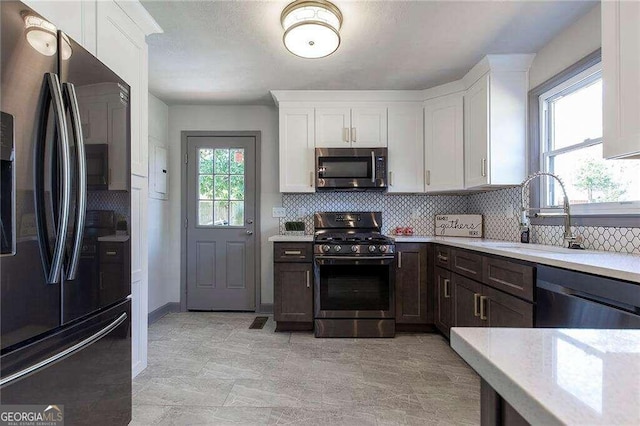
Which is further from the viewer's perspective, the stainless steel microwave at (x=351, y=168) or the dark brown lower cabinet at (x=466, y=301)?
the stainless steel microwave at (x=351, y=168)

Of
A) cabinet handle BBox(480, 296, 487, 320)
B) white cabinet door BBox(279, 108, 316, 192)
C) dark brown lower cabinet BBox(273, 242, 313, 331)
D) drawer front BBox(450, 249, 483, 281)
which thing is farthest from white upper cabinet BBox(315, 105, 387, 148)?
cabinet handle BBox(480, 296, 487, 320)

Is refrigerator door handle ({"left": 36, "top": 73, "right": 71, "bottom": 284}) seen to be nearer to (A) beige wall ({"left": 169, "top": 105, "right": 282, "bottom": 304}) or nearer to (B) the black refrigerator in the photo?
(B) the black refrigerator

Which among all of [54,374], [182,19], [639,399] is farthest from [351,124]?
[639,399]

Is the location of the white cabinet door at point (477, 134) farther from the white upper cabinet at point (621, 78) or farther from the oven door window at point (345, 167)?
the white upper cabinet at point (621, 78)

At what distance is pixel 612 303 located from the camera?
1.21 metres

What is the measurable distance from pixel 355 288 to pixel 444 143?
1.66 metres

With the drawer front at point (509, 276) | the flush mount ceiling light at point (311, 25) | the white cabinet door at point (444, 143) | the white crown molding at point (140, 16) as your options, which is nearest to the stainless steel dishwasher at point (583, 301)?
the drawer front at point (509, 276)

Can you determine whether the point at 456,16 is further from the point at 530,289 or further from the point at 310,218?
the point at 310,218

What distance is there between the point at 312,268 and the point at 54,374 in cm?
216

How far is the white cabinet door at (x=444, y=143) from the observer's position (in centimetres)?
308

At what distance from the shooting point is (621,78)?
1.40 m

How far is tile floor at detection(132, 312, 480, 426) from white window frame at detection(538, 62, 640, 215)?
1.32 metres

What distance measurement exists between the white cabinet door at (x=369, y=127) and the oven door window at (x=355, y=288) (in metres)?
1.26

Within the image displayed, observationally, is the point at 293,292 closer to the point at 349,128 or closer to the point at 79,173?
the point at 349,128
